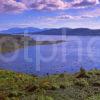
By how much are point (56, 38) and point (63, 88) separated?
88509 mm

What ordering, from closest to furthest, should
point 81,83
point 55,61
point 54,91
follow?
point 54,91
point 81,83
point 55,61

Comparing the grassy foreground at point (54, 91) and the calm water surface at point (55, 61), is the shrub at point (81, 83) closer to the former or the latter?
the grassy foreground at point (54, 91)

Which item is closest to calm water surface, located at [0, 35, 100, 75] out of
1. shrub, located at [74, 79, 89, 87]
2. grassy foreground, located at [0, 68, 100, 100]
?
shrub, located at [74, 79, 89, 87]

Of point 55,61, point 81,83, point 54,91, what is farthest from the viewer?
point 55,61

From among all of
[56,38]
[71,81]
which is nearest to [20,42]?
[56,38]

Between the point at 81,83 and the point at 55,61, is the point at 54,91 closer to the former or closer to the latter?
the point at 81,83

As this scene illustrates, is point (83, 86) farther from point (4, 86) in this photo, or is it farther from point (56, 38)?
point (56, 38)

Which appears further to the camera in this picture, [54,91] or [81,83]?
[81,83]

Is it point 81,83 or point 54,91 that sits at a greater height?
point 81,83

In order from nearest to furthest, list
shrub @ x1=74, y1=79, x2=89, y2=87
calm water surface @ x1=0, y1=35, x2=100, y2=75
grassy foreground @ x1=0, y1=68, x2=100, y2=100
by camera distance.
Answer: grassy foreground @ x1=0, y1=68, x2=100, y2=100 → shrub @ x1=74, y1=79, x2=89, y2=87 → calm water surface @ x1=0, y1=35, x2=100, y2=75

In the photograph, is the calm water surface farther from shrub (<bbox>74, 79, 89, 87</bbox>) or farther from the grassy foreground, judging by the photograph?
the grassy foreground

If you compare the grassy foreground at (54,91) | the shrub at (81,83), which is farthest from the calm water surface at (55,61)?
the grassy foreground at (54,91)

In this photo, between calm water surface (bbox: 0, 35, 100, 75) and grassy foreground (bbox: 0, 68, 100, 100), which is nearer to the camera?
grassy foreground (bbox: 0, 68, 100, 100)

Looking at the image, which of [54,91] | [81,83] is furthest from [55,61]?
[54,91]
